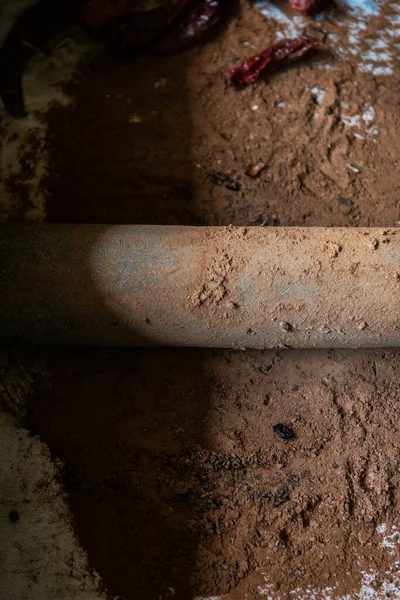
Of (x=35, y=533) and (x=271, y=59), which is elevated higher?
(x=271, y=59)

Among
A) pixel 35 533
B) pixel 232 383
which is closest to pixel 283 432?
pixel 232 383

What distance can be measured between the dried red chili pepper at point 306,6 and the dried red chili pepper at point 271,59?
20 cm

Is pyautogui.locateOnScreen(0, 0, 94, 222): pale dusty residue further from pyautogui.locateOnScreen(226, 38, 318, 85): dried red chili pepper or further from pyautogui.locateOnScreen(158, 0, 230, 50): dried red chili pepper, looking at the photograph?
pyautogui.locateOnScreen(226, 38, 318, 85): dried red chili pepper

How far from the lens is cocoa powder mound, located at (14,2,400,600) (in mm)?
2141

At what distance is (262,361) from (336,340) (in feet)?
1.21

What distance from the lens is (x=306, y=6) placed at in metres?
3.12

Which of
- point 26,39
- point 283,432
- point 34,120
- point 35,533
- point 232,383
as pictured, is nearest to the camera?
point 35,533

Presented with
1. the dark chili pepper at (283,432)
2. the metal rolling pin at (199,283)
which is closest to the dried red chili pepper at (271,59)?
the metal rolling pin at (199,283)

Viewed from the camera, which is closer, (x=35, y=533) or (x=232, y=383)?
(x=35, y=533)

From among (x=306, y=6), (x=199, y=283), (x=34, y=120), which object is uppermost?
(x=306, y=6)

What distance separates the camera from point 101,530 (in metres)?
2.15

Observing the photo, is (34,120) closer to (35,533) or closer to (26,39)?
(26,39)

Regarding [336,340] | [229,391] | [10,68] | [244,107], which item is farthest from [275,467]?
[10,68]

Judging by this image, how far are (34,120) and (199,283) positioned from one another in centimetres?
138
